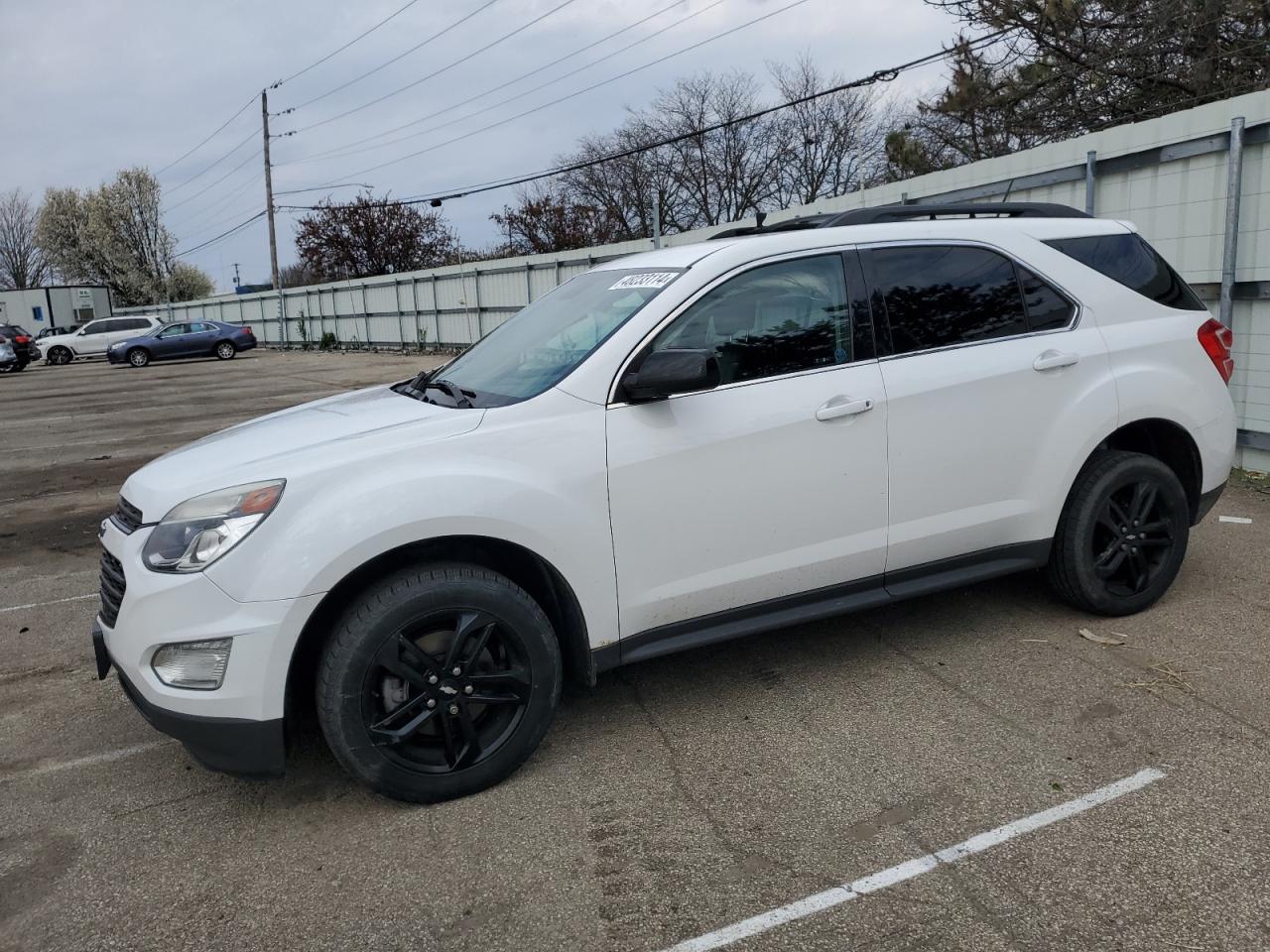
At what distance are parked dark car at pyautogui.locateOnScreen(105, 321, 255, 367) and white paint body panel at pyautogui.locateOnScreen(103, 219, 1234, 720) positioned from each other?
32.2 metres

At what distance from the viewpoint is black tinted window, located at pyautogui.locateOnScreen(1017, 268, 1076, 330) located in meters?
4.10

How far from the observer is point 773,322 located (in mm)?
3639

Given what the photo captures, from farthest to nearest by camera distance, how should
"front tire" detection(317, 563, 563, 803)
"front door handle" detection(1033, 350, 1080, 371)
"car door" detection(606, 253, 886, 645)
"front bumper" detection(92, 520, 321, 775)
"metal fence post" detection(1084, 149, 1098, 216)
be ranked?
"metal fence post" detection(1084, 149, 1098, 216) < "front door handle" detection(1033, 350, 1080, 371) < "car door" detection(606, 253, 886, 645) < "front tire" detection(317, 563, 563, 803) < "front bumper" detection(92, 520, 321, 775)

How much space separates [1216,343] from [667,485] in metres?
2.91

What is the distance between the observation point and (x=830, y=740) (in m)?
3.43

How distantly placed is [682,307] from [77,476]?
906 centimetres

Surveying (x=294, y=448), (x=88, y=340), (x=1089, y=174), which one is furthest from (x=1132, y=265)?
(x=88, y=340)

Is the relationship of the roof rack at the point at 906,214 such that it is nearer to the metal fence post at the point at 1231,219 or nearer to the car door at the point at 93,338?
the metal fence post at the point at 1231,219

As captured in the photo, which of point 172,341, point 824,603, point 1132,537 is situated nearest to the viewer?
point 824,603

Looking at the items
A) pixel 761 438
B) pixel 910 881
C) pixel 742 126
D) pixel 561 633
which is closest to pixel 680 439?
pixel 761 438

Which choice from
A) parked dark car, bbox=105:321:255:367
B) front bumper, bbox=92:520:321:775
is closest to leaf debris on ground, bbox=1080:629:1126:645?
front bumper, bbox=92:520:321:775

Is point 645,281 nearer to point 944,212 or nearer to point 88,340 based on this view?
point 944,212

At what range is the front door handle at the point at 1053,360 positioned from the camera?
157 inches

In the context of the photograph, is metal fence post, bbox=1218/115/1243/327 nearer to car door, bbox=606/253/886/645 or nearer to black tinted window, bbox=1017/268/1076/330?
black tinted window, bbox=1017/268/1076/330
